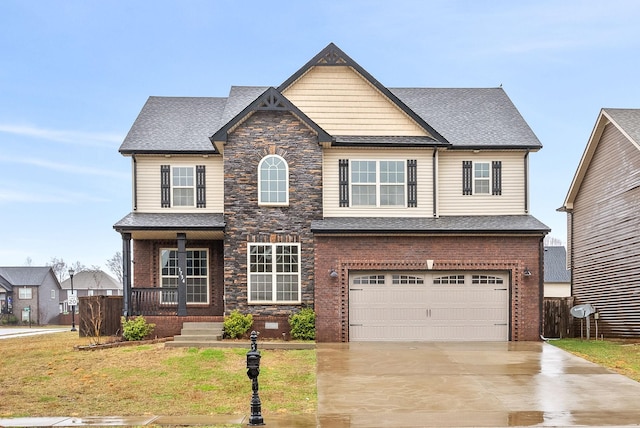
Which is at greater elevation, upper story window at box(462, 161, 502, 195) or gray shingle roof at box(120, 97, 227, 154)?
gray shingle roof at box(120, 97, 227, 154)

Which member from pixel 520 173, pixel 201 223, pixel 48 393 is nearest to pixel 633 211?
Answer: pixel 520 173

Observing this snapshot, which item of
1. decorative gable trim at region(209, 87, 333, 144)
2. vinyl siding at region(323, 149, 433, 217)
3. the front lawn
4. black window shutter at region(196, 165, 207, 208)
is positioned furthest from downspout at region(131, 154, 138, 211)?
vinyl siding at region(323, 149, 433, 217)

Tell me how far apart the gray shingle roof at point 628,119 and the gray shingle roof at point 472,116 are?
11.2 ft

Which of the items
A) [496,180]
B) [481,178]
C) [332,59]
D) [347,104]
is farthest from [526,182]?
[332,59]

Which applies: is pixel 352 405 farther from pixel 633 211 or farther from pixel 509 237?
pixel 633 211

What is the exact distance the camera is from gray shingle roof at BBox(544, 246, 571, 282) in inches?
1943

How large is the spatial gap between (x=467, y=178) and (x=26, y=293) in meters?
56.0

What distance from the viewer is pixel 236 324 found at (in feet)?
60.8

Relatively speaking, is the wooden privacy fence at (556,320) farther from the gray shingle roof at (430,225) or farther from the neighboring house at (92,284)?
the neighboring house at (92,284)

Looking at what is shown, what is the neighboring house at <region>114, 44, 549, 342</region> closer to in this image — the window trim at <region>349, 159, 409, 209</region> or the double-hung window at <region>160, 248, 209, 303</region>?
the window trim at <region>349, 159, 409, 209</region>

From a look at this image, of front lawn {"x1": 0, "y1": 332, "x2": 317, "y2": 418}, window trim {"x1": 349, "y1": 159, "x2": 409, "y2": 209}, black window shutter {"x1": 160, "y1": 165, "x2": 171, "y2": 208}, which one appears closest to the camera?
front lawn {"x1": 0, "y1": 332, "x2": 317, "y2": 418}

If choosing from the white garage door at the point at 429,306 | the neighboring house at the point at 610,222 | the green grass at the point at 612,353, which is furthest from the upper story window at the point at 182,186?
the neighboring house at the point at 610,222

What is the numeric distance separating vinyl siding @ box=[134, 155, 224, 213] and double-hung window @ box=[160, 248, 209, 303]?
1.62 m

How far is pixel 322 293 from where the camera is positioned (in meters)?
19.0
